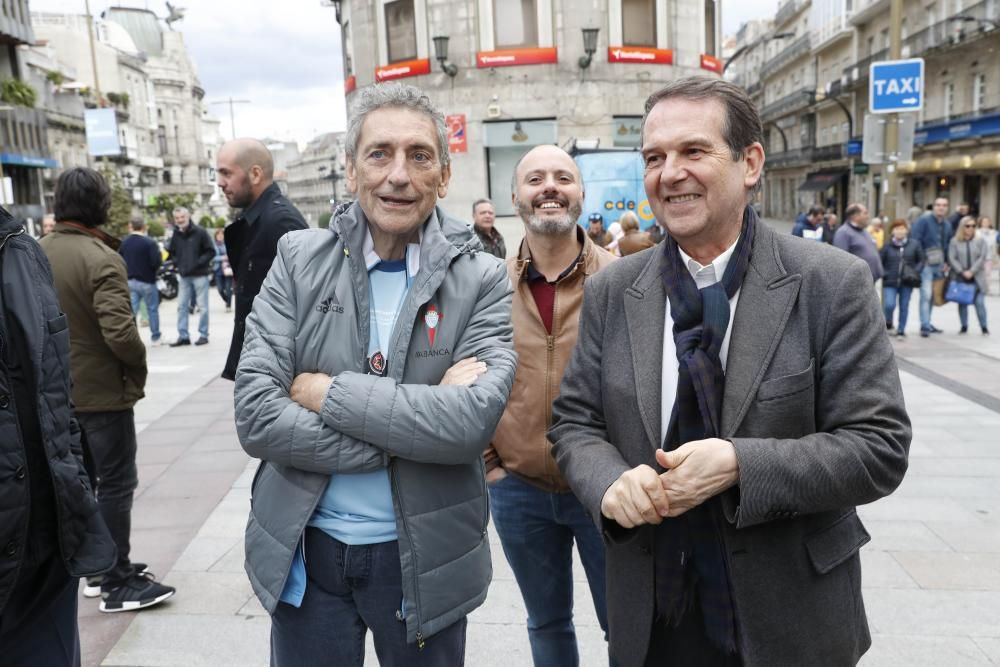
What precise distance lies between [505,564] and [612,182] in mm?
11634

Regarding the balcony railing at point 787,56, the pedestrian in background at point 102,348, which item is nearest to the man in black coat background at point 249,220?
the pedestrian in background at point 102,348

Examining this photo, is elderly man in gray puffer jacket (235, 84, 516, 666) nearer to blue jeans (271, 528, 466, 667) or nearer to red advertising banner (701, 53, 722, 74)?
blue jeans (271, 528, 466, 667)

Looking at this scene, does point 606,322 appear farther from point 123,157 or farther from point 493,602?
point 123,157

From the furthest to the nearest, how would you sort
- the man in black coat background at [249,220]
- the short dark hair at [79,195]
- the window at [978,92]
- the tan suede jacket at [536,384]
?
the window at [978,92] < the man in black coat background at [249,220] < the short dark hair at [79,195] < the tan suede jacket at [536,384]

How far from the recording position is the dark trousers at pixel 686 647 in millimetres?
1865

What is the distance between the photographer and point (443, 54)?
2086 centimetres

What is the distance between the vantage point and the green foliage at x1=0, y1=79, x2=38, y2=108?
35.9 m

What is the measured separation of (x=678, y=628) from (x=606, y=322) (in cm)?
74

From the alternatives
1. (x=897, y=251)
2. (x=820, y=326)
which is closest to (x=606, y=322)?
(x=820, y=326)

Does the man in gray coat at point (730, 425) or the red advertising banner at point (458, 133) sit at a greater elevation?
the red advertising banner at point (458, 133)

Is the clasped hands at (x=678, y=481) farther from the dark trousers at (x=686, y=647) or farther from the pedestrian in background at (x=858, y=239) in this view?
the pedestrian in background at (x=858, y=239)

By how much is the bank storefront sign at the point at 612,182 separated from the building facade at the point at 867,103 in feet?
14.2

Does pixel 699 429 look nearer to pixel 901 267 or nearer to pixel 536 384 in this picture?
pixel 536 384

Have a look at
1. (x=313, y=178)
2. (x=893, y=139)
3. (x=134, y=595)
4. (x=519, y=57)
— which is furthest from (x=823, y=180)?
(x=313, y=178)
